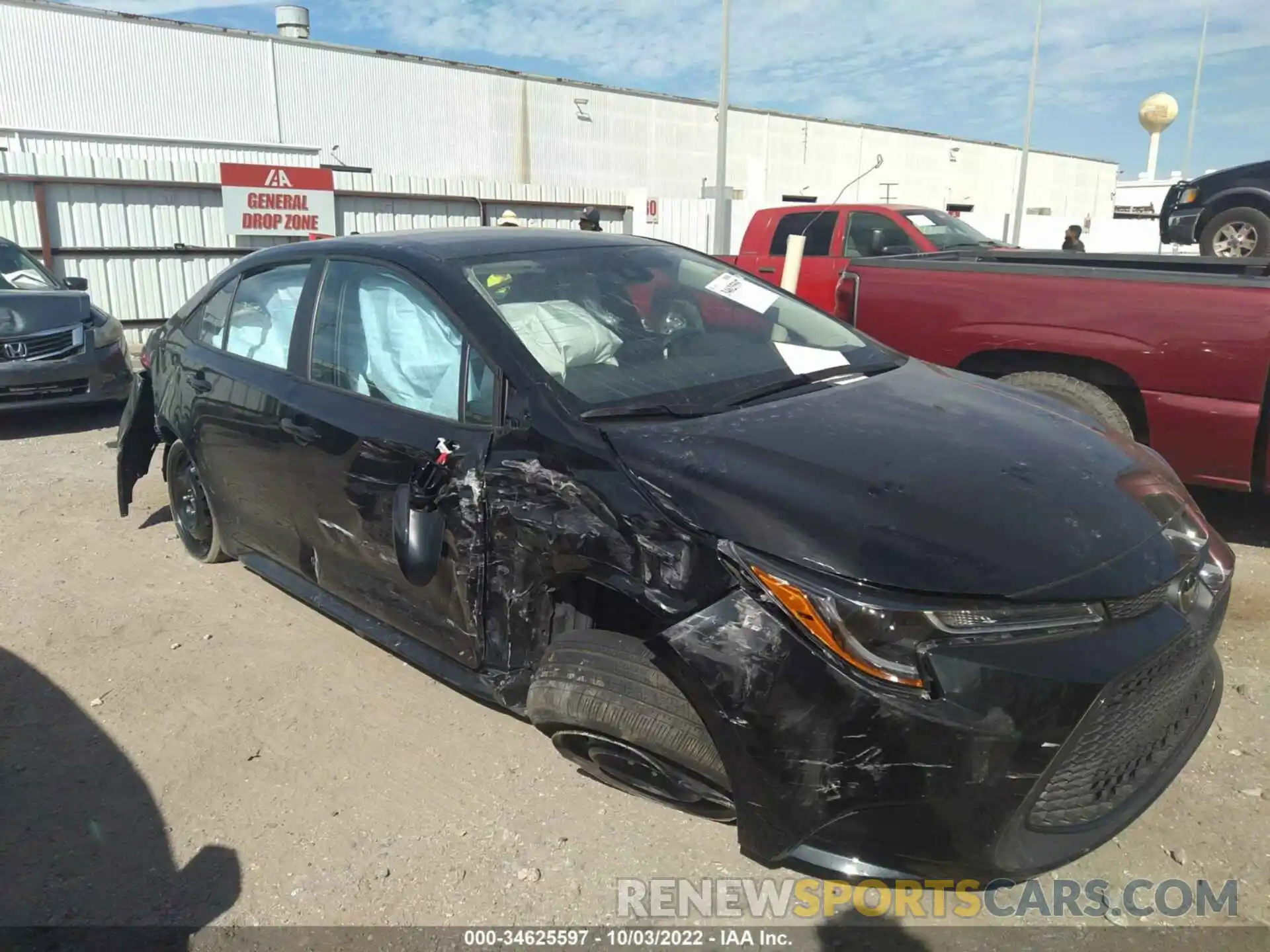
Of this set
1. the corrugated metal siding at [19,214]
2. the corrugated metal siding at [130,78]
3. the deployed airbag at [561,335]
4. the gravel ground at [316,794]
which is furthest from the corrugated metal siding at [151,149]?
the deployed airbag at [561,335]

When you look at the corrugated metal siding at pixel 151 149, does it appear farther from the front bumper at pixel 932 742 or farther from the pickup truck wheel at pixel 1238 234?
the front bumper at pixel 932 742

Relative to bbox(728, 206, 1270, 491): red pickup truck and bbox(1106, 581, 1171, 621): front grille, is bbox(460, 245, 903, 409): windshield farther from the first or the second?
bbox(728, 206, 1270, 491): red pickup truck

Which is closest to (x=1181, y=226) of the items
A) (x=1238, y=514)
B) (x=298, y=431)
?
(x=1238, y=514)

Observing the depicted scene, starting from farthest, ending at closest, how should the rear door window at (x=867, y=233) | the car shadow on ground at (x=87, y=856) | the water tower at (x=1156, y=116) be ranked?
1. the water tower at (x=1156, y=116)
2. the rear door window at (x=867, y=233)
3. the car shadow on ground at (x=87, y=856)

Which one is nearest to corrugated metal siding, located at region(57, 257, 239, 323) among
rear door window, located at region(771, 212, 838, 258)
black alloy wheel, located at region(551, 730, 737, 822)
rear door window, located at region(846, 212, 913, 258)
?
rear door window, located at region(771, 212, 838, 258)

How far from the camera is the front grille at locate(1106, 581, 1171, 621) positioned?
2043mm

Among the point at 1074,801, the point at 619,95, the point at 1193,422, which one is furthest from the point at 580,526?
the point at 619,95

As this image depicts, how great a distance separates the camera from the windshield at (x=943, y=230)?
30.5 ft

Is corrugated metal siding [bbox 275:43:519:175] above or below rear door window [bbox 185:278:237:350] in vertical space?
above

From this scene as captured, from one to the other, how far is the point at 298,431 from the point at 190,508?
162cm

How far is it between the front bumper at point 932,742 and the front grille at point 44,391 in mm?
7121

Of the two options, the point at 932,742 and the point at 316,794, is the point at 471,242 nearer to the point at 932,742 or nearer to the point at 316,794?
the point at 316,794

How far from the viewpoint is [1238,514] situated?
514 centimetres

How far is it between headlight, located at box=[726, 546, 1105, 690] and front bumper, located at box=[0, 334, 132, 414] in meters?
7.34
